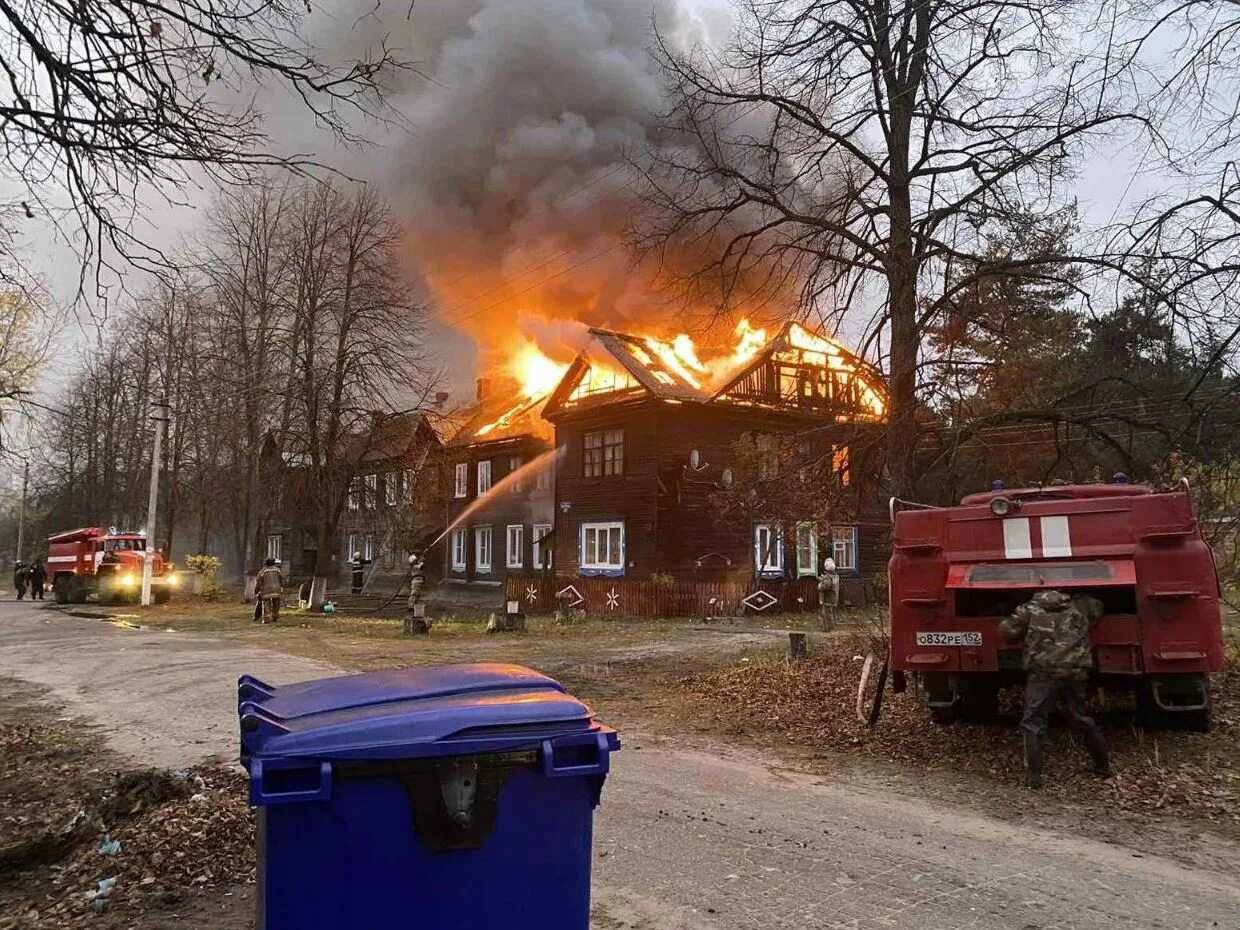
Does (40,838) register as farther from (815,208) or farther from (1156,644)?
(815,208)

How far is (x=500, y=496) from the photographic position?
111 ft

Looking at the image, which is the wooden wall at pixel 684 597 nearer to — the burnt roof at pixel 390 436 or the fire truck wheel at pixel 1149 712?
the burnt roof at pixel 390 436

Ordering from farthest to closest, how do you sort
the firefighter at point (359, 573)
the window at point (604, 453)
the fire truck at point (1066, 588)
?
the firefighter at point (359, 573), the window at point (604, 453), the fire truck at point (1066, 588)

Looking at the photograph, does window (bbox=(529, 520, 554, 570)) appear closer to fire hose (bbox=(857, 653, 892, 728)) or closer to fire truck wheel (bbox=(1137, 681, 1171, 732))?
fire hose (bbox=(857, 653, 892, 728))

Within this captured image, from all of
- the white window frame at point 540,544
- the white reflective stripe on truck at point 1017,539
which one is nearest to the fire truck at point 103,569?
the white window frame at point 540,544

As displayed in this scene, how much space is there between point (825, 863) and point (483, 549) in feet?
99.9

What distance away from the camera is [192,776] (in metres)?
5.45

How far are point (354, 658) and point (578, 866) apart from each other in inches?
461

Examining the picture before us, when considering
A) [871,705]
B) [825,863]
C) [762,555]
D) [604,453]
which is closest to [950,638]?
[871,705]

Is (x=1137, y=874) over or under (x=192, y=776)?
under

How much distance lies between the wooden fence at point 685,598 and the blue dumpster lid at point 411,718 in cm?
1960

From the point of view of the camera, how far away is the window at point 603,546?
1053 inches

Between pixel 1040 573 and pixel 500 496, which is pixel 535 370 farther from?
pixel 1040 573

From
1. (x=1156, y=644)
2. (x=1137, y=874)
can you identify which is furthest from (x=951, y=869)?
(x=1156, y=644)
